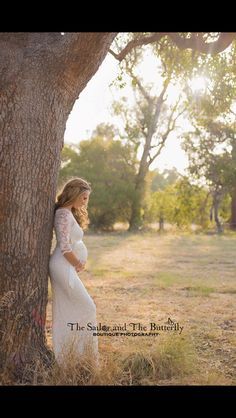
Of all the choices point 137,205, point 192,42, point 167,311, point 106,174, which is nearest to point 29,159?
point 192,42

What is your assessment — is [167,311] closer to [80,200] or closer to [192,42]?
[80,200]

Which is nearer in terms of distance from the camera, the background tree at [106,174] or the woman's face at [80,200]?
the woman's face at [80,200]

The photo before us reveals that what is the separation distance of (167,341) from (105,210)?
28.5 meters

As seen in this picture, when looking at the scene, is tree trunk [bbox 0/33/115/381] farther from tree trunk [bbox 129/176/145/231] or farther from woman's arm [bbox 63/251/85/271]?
tree trunk [bbox 129/176/145/231]

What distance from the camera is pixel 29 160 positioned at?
5.48 metres

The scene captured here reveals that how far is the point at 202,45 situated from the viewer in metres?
8.16

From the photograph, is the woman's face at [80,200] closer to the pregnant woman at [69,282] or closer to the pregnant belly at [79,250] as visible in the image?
the pregnant woman at [69,282]

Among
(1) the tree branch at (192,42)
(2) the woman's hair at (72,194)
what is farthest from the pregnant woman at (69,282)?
(1) the tree branch at (192,42)

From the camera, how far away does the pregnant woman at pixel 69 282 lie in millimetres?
5867

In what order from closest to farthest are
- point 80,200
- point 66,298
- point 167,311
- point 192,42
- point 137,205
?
point 66,298
point 80,200
point 192,42
point 167,311
point 137,205

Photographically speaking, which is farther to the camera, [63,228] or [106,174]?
[106,174]

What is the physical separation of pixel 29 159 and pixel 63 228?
86 centimetres
